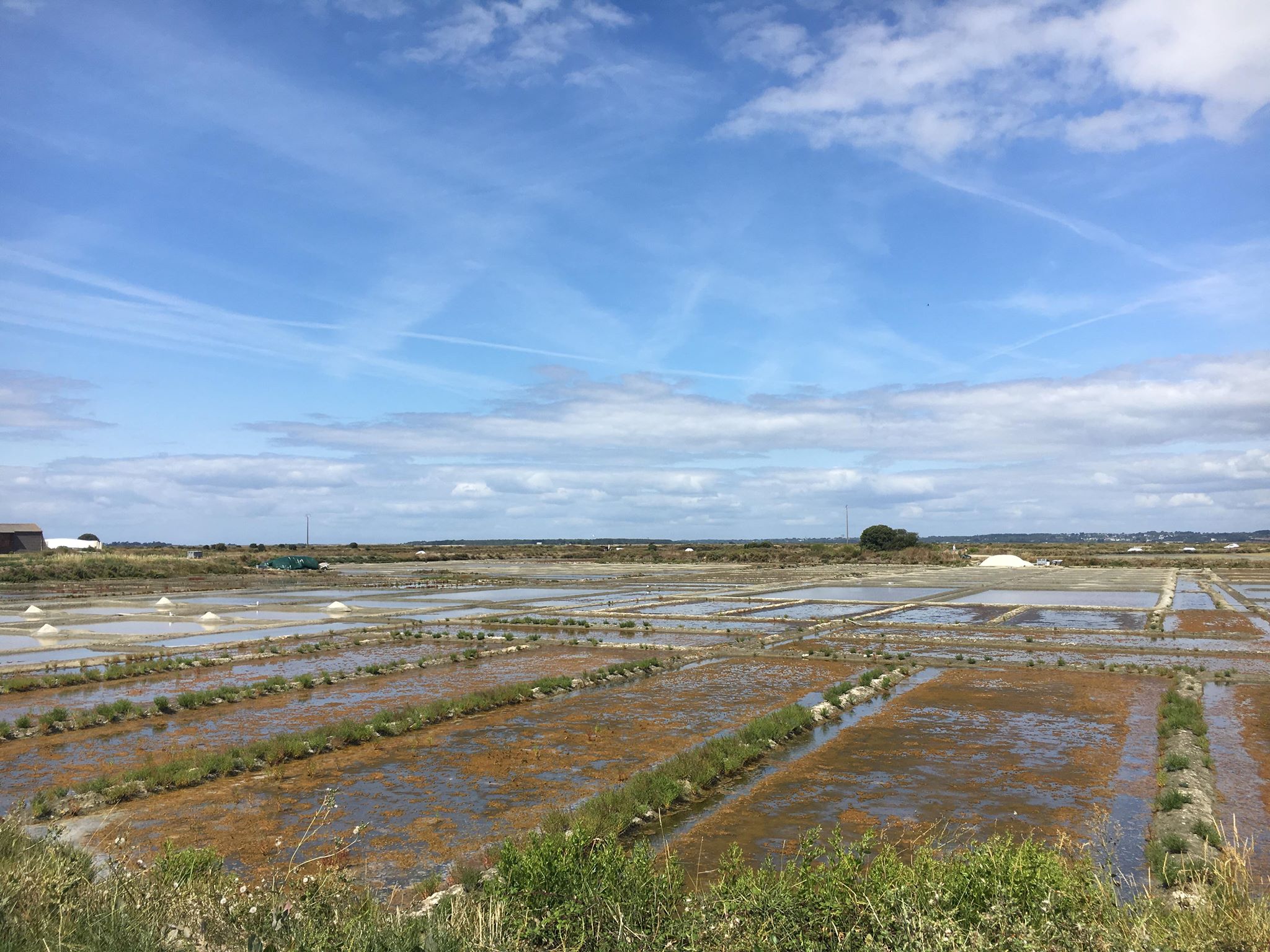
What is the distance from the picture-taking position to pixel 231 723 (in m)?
13.5

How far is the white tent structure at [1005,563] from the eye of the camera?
70.6 m

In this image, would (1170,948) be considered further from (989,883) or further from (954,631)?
(954,631)

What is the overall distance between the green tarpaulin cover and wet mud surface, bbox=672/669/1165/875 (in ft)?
195

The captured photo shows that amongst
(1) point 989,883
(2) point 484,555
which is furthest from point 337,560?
Answer: (1) point 989,883

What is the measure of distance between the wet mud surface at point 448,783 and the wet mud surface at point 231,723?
2.04 metres

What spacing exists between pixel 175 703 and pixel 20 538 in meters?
92.5

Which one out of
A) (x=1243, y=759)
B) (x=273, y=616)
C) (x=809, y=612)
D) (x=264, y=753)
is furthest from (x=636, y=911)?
(x=273, y=616)

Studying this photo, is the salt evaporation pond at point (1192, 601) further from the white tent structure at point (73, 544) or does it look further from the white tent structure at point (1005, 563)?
the white tent structure at point (73, 544)

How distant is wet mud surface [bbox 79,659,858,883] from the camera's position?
8.01 m

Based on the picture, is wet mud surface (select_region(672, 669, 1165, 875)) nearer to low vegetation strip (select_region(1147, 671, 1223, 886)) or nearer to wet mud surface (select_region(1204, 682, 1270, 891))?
low vegetation strip (select_region(1147, 671, 1223, 886))

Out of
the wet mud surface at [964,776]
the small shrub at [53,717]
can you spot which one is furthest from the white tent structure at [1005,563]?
the small shrub at [53,717]

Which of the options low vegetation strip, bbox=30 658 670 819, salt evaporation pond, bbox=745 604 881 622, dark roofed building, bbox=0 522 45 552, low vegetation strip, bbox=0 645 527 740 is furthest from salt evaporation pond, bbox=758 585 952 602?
dark roofed building, bbox=0 522 45 552

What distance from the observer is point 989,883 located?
522cm

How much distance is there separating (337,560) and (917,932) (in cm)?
8963
